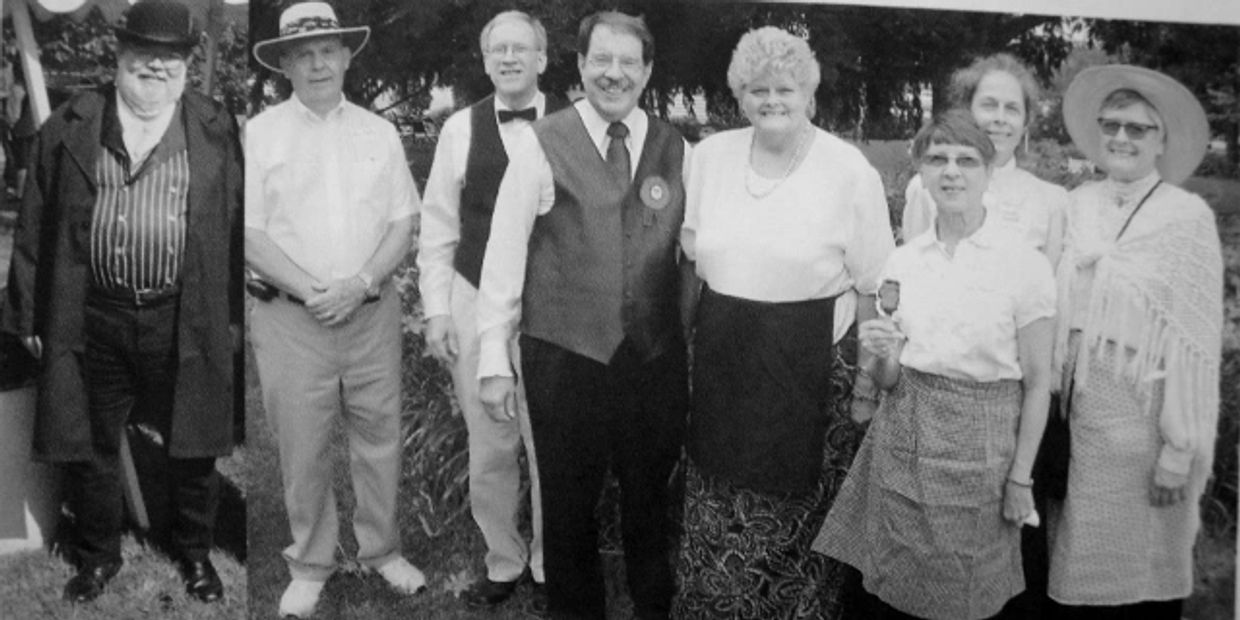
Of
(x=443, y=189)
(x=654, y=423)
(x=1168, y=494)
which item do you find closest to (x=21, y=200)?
(x=443, y=189)

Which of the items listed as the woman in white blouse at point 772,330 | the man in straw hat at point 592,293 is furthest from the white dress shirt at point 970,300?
the man in straw hat at point 592,293

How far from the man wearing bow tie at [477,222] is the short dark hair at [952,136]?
93cm

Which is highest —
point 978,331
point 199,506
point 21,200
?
point 21,200

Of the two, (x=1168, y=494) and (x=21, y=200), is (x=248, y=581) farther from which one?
(x=1168, y=494)

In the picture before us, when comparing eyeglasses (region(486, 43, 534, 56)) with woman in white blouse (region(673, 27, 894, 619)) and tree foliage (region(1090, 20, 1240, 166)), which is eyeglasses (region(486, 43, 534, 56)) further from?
tree foliage (region(1090, 20, 1240, 166))

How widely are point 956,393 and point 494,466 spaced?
1199 millimetres

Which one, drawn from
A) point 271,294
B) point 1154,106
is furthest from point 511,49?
point 1154,106

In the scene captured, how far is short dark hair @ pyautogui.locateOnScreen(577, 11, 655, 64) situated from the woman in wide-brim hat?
3.67 ft

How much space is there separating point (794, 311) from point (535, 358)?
2.18ft

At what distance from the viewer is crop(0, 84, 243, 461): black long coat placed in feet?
9.92

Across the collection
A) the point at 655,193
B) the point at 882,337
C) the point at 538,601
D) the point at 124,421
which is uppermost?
the point at 655,193

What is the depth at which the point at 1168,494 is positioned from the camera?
312 centimetres

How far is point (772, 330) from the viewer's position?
298cm

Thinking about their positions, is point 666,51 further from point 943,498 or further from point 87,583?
point 87,583
